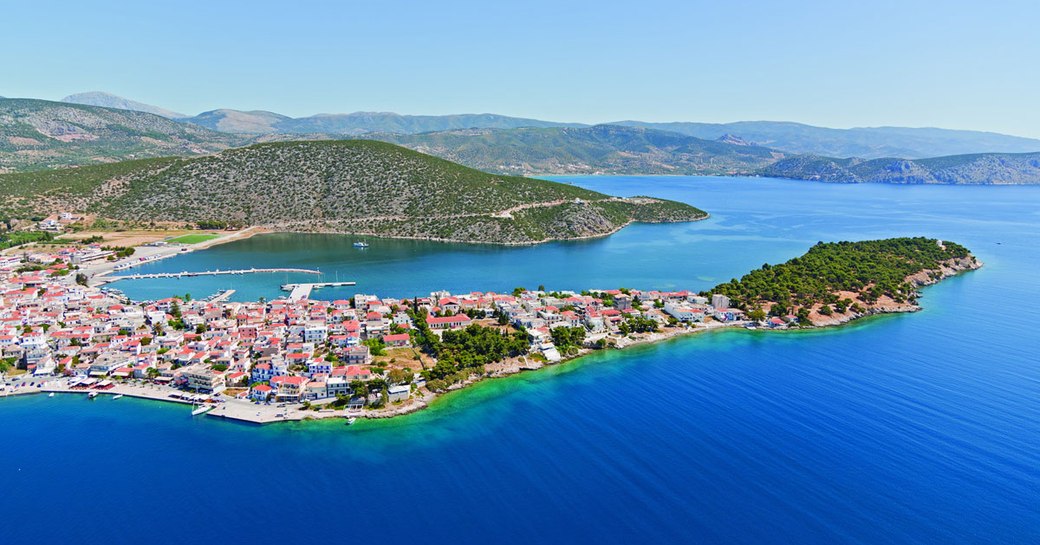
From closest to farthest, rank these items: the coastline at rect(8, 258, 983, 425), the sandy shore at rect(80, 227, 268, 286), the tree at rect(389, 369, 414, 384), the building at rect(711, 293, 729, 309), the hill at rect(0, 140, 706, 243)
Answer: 1. the coastline at rect(8, 258, 983, 425)
2. the tree at rect(389, 369, 414, 384)
3. the building at rect(711, 293, 729, 309)
4. the sandy shore at rect(80, 227, 268, 286)
5. the hill at rect(0, 140, 706, 243)

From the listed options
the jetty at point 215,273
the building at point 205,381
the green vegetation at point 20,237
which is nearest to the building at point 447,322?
the building at point 205,381

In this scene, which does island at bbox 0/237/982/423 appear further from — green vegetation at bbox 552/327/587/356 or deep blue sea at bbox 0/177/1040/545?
deep blue sea at bbox 0/177/1040/545

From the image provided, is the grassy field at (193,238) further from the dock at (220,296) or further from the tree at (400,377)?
the tree at (400,377)

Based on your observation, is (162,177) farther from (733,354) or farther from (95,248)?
(733,354)

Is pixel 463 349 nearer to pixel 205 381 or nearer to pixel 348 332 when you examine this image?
pixel 348 332

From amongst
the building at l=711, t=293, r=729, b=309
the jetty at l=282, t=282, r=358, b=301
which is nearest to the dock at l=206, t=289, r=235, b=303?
the jetty at l=282, t=282, r=358, b=301

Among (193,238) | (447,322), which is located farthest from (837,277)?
(193,238)

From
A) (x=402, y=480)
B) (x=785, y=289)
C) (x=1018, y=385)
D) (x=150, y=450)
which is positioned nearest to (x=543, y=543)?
(x=402, y=480)
